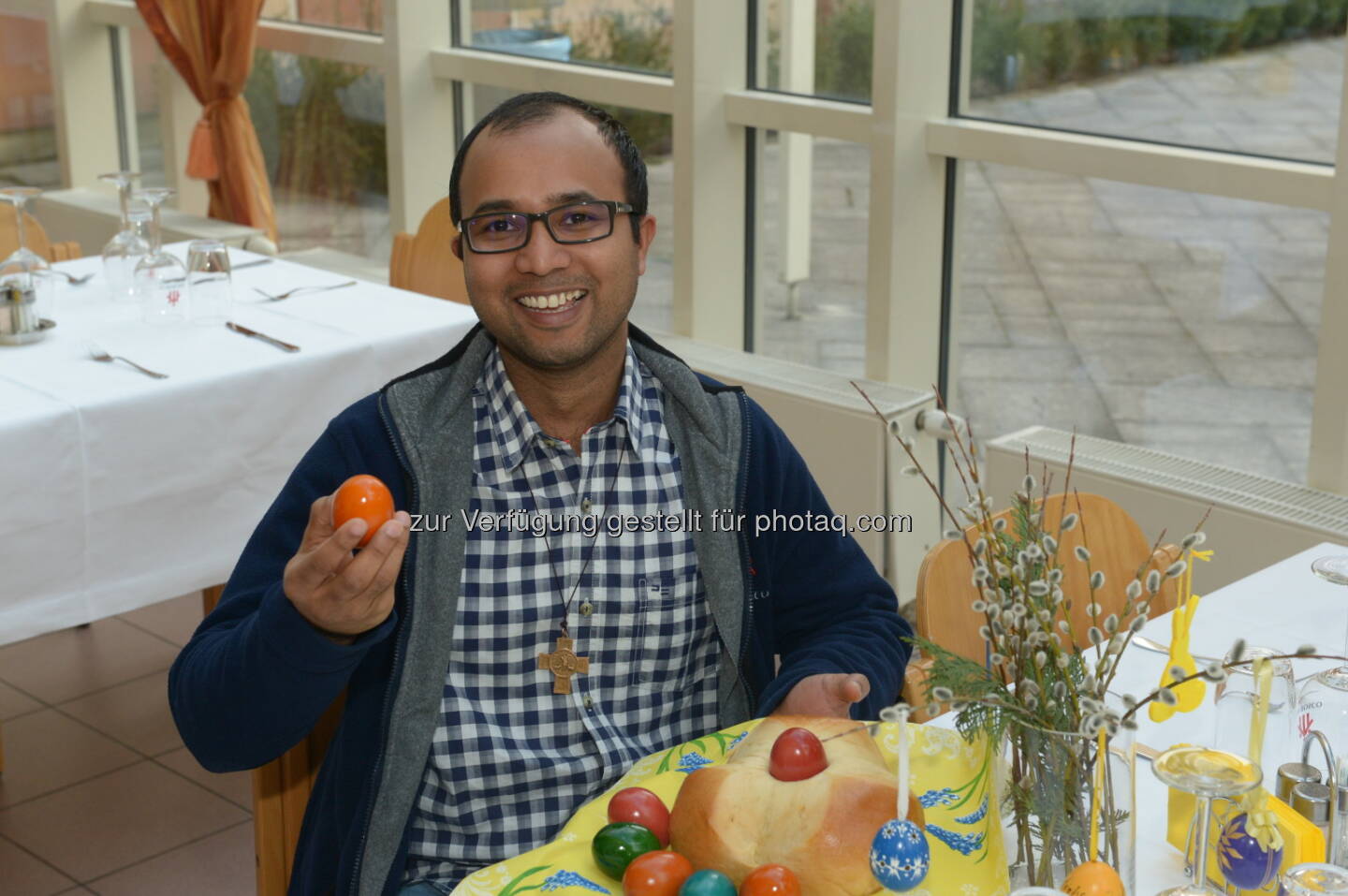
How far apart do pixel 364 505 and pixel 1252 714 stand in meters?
0.85

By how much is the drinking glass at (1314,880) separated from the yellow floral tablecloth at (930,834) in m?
0.23

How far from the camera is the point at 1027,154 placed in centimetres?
378

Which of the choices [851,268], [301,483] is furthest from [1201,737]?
[851,268]

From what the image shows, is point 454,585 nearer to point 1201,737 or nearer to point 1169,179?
point 1201,737

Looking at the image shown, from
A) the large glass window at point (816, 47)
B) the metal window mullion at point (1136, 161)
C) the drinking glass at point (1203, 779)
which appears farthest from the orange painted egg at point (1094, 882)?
the large glass window at point (816, 47)

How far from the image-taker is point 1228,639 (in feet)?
6.80

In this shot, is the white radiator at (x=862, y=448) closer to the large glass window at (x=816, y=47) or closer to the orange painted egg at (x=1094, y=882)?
the large glass window at (x=816, y=47)

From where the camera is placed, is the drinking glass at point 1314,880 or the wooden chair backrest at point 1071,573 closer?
the drinking glass at point 1314,880

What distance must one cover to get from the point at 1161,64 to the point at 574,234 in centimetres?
231

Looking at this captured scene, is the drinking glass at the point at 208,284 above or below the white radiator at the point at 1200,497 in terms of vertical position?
above

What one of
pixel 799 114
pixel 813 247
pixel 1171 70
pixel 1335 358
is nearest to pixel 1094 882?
pixel 1335 358

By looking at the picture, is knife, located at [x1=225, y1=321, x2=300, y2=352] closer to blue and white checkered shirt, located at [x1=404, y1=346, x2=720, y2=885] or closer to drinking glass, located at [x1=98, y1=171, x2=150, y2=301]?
drinking glass, located at [x1=98, y1=171, x2=150, y2=301]

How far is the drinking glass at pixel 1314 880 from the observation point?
1265 millimetres

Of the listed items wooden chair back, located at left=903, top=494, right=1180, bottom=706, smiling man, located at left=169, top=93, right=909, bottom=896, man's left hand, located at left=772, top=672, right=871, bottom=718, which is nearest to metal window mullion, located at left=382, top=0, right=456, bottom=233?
wooden chair back, located at left=903, top=494, right=1180, bottom=706
